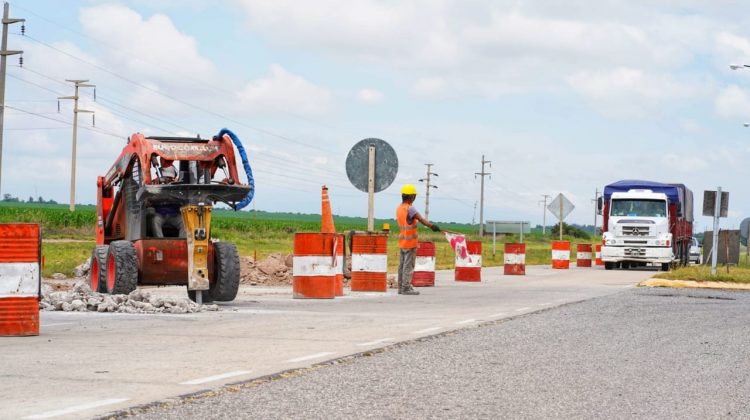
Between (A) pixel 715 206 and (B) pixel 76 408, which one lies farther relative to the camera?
(A) pixel 715 206

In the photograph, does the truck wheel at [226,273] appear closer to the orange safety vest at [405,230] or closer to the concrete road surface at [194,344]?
the concrete road surface at [194,344]

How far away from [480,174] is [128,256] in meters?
103

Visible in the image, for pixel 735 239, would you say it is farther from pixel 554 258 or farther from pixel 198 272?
pixel 198 272

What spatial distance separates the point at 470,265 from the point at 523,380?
20.1 meters

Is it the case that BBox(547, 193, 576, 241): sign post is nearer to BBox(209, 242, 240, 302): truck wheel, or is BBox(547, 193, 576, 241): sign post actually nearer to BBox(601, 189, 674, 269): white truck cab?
BBox(601, 189, 674, 269): white truck cab

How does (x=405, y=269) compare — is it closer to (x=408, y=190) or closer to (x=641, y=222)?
(x=408, y=190)

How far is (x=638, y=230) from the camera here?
44.2 metres

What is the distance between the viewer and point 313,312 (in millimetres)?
16312

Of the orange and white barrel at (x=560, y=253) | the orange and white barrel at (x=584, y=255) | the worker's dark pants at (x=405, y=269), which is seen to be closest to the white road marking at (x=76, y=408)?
the worker's dark pants at (x=405, y=269)

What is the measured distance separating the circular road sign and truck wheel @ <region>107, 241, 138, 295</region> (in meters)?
6.28

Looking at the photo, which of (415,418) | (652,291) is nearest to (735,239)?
(652,291)

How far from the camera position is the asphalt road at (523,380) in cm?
754

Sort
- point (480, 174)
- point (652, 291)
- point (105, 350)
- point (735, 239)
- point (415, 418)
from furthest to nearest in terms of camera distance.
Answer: point (480, 174), point (735, 239), point (652, 291), point (105, 350), point (415, 418)

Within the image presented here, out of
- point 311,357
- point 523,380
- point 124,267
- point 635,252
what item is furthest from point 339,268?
point 635,252
